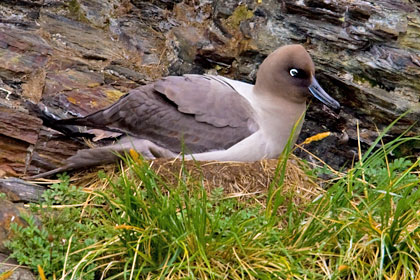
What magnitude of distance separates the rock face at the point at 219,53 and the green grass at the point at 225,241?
5.00 ft

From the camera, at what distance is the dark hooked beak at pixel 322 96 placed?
5.76m

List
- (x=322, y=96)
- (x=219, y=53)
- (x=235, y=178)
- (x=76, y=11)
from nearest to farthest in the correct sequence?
(x=235, y=178) < (x=322, y=96) < (x=219, y=53) < (x=76, y=11)

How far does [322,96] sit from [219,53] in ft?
4.21

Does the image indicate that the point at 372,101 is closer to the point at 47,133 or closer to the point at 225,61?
the point at 225,61

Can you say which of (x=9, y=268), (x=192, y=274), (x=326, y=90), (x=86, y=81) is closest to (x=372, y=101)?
(x=326, y=90)

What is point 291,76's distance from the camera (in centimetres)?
586

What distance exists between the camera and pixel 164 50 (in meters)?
6.90

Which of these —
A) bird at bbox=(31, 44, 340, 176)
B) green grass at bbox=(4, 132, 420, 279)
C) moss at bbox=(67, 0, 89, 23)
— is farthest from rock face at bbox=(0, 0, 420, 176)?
green grass at bbox=(4, 132, 420, 279)

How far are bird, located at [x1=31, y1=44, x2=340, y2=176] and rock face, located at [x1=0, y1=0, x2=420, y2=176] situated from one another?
475 millimetres

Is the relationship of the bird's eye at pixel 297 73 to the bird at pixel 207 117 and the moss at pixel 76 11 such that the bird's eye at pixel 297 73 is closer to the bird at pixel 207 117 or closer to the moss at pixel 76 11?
the bird at pixel 207 117

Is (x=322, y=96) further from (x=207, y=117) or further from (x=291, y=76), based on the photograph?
(x=207, y=117)

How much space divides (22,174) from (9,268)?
4.91ft

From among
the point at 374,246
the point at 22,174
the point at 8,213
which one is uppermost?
the point at 374,246

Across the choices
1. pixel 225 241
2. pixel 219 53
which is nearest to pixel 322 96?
pixel 219 53
